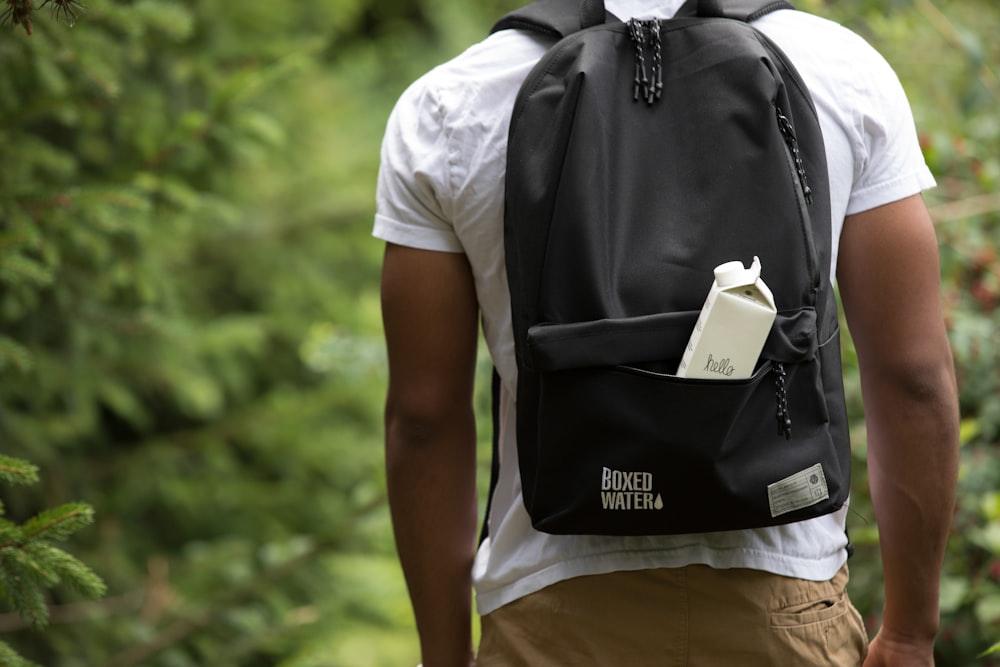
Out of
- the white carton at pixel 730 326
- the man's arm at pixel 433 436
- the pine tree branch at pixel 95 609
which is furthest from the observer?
the pine tree branch at pixel 95 609

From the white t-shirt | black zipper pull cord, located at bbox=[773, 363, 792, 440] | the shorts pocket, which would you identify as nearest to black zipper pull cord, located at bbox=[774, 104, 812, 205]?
the white t-shirt

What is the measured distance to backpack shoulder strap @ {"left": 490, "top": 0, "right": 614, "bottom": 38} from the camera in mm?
1390

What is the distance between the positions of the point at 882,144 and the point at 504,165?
0.54m

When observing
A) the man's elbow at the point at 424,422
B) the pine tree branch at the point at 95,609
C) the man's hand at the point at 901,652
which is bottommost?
the pine tree branch at the point at 95,609

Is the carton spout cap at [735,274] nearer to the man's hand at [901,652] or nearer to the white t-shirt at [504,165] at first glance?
the white t-shirt at [504,165]

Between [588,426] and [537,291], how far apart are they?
0.19 metres

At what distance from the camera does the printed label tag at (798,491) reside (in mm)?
1259

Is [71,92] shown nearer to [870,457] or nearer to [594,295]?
[594,295]

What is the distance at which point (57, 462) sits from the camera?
3254 mm

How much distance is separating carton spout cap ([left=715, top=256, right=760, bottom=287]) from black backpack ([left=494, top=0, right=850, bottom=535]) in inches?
1.1

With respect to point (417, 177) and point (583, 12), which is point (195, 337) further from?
point (583, 12)

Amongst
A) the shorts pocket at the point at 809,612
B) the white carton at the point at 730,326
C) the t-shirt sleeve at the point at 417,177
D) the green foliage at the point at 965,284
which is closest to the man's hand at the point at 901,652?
the shorts pocket at the point at 809,612

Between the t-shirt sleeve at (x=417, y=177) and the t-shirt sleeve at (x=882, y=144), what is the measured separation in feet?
1.93

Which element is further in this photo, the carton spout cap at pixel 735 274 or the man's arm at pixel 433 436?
the man's arm at pixel 433 436
